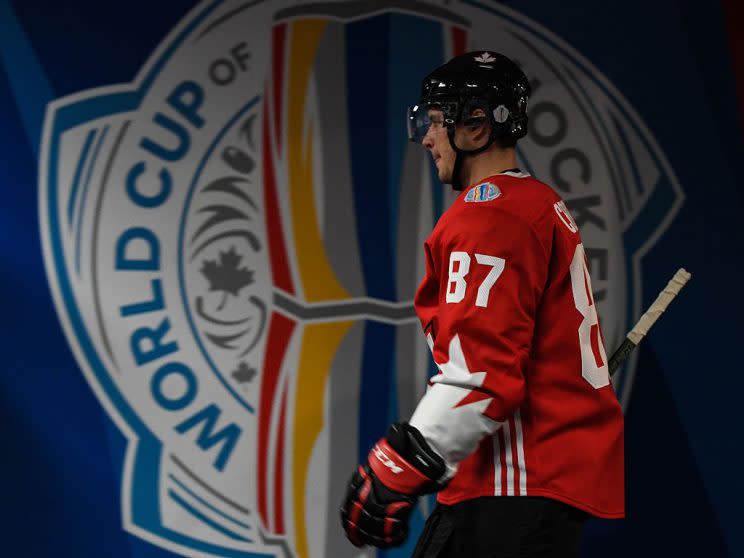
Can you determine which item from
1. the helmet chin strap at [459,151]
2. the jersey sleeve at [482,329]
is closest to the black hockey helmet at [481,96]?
the helmet chin strap at [459,151]

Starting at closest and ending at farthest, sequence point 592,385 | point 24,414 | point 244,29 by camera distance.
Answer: point 592,385 → point 24,414 → point 244,29

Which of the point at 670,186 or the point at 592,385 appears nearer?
the point at 592,385

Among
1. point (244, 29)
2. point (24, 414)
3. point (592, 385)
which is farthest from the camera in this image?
point (244, 29)

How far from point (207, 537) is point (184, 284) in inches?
28.8

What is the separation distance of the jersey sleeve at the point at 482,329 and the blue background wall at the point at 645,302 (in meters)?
1.56

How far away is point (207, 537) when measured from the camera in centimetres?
275

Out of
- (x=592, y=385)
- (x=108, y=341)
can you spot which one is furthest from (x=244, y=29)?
(x=592, y=385)

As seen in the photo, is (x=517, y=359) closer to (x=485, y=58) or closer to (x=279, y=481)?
(x=485, y=58)

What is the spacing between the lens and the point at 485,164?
64.6 inches

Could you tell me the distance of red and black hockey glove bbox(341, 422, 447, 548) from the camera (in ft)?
Result: 4.55

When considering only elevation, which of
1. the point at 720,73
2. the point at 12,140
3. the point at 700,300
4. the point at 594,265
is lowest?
the point at 700,300

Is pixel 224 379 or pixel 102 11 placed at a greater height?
pixel 102 11

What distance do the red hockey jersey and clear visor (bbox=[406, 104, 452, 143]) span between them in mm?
175

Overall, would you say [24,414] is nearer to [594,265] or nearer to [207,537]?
[207,537]
